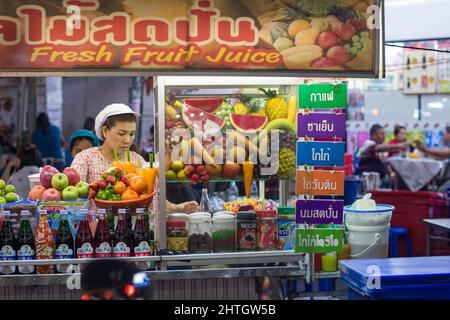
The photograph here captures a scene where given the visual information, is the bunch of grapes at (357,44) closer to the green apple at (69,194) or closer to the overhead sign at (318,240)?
the overhead sign at (318,240)

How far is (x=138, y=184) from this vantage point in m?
5.26

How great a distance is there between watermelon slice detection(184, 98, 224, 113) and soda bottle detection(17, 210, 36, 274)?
5.25ft

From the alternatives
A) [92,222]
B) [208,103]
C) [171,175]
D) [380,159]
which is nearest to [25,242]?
[92,222]

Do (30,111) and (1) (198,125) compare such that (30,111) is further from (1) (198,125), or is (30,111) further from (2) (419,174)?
(1) (198,125)

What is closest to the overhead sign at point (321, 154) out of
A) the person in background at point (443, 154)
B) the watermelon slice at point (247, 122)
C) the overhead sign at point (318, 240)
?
the watermelon slice at point (247, 122)

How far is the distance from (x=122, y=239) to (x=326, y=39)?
2219 mm

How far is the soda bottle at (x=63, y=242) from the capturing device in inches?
200

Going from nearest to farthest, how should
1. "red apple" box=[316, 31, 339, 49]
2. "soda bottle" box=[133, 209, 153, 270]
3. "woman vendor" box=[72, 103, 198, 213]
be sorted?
"red apple" box=[316, 31, 339, 49] < "soda bottle" box=[133, 209, 153, 270] < "woman vendor" box=[72, 103, 198, 213]

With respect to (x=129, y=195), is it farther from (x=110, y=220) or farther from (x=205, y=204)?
(x=205, y=204)

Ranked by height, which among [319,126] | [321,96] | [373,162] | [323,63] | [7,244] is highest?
[323,63]

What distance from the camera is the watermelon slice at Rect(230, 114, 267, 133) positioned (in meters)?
5.48

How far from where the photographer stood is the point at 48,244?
16.7ft

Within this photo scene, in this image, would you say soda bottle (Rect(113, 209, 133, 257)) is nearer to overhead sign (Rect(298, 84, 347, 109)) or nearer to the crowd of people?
overhead sign (Rect(298, 84, 347, 109))

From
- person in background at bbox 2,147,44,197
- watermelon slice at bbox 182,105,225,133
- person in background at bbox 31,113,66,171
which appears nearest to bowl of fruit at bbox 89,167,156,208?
watermelon slice at bbox 182,105,225,133
